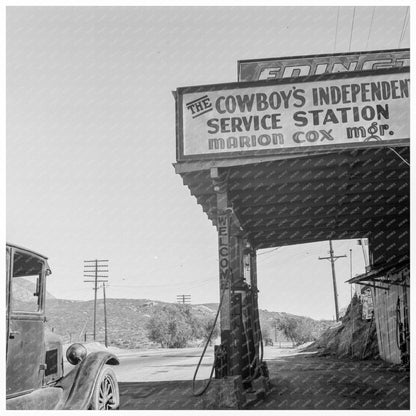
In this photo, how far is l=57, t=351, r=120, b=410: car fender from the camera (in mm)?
6790

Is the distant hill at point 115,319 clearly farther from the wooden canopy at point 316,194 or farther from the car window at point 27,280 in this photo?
the car window at point 27,280

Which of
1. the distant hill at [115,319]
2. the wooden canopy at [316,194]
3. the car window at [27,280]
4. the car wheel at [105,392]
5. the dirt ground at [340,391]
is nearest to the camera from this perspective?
the car window at [27,280]

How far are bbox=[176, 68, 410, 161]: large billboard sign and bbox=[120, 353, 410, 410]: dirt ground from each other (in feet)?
Result: 15.8

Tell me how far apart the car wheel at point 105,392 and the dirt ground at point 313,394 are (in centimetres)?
149

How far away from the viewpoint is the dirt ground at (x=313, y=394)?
9.29m

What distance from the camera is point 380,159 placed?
996cm

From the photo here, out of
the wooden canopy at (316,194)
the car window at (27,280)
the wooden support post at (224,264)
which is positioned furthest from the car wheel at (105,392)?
the wooden canopy at (316,194)

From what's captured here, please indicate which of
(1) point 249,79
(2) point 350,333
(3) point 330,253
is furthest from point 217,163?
A: (3) point 330,253

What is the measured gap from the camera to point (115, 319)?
3605 inches

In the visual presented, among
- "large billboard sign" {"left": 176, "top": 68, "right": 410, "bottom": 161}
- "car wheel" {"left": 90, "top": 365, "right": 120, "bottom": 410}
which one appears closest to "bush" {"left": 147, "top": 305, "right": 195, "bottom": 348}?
"large billboard sign" {"left": 176, "top": 68, "right": 410, "bottom": 161}

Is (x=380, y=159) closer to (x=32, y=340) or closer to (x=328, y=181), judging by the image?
(x=328, y=181)

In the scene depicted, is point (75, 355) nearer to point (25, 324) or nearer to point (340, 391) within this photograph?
point (25, 324)

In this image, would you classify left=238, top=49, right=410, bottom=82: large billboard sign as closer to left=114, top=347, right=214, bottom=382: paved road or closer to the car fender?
the car fender

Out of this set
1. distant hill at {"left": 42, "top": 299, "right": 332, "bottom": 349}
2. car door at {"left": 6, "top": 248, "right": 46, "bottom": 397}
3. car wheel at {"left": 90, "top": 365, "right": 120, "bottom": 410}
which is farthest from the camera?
distant hill at {"left": 42, "top": 299, "right": 332, "bottom": 349}
